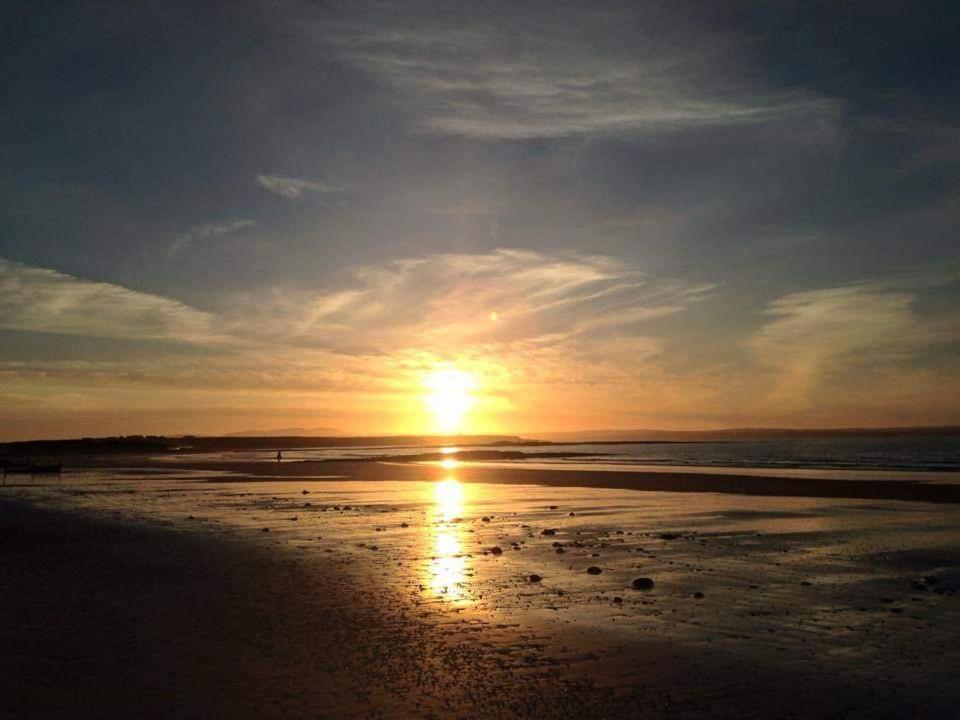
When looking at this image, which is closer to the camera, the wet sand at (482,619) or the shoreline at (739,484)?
the wet sand at (482,619)

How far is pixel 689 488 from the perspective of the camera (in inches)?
1992

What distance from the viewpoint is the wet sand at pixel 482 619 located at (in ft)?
33.4

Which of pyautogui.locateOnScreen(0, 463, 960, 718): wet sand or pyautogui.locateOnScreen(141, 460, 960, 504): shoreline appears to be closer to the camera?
pyautogui.locateOnScreen(0, 463, 960, 718): wet sand

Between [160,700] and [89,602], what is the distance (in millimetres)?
7380

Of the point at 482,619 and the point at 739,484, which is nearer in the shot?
the point at 482,619

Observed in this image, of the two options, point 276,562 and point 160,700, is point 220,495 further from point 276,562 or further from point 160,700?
point 160,700

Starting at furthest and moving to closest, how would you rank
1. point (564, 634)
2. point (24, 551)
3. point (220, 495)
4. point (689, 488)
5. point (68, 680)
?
Result: point (689, 488), point (220, 495), point (24, 551), point (564, 634), point (68, 680)

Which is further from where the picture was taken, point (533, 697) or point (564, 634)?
point (564, 634)

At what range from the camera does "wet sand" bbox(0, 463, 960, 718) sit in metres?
10.2

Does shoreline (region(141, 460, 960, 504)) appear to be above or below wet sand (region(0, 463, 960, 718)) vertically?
above

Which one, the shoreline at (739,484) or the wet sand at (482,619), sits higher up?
the shoreline at (739,484)

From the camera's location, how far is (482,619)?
14414mm

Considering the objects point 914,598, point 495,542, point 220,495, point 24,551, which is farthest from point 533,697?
point 220,495

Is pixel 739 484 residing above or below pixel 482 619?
above
